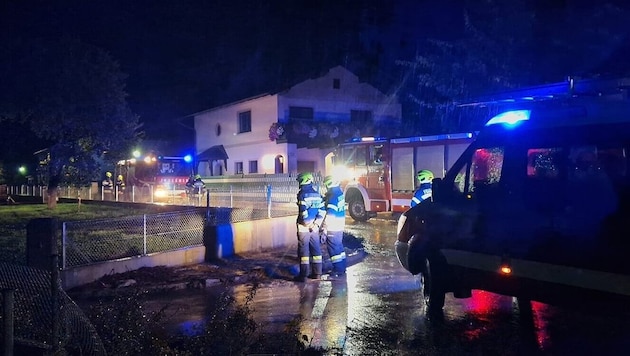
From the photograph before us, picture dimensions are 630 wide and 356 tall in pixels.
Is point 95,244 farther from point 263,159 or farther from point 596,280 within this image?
point 263,159

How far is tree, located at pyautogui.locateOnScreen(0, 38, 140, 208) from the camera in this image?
17.8 metres

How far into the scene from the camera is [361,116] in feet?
114

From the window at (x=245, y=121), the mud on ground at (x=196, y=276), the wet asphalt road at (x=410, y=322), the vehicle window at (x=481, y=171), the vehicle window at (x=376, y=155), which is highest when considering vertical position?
the window at (x=245, y=121)

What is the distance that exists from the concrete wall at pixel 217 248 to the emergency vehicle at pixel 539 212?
185 inches

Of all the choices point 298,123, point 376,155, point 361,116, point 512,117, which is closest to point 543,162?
point 512,117

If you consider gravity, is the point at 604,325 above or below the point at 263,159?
below

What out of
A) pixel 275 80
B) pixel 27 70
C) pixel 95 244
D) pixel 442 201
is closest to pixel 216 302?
Answer: pixel 442 201

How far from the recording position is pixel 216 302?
24.9ft

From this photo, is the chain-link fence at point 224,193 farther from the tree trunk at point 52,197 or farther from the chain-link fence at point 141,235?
the chain-link fence at point 141,235

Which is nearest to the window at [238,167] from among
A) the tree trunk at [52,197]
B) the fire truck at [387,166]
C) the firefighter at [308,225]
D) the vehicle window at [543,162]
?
the tree trunk at [52,197]

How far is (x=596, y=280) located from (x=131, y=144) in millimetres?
22088

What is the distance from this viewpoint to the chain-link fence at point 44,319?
4891 millimetres

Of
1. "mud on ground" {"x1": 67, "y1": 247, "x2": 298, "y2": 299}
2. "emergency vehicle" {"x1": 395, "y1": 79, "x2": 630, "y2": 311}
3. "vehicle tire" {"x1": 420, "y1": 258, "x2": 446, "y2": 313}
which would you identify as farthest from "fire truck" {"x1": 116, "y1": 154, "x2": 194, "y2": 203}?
"emergency vehicle" {"x1": 395, "y1": 79, "x2": 630, "y2": 311}

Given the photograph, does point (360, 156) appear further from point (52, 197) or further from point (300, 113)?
point (300, 113)
